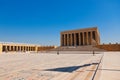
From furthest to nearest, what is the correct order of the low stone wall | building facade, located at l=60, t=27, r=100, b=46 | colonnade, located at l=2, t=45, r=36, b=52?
building facade, located at l=60, t=27, r=100, b=46, colonnade, located at l=2, t=45, r=36, b=52, the low stone wall

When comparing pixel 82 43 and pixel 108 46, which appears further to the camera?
pixel 82 43

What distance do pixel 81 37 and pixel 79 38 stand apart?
65.5 inches

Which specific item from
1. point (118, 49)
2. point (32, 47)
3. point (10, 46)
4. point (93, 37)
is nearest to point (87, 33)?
point (93, 37)

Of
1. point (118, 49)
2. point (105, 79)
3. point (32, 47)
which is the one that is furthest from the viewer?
point (32, 47)

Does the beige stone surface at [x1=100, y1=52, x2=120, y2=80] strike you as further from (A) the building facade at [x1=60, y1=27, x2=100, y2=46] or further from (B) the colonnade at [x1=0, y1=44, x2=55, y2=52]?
(B) the colonnade at [x1=0, y1=44, x2=55, y2=52]

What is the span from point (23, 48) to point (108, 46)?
45384mm

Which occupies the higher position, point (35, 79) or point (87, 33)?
point (87, 33)

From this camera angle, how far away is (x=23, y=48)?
7550 centimetres

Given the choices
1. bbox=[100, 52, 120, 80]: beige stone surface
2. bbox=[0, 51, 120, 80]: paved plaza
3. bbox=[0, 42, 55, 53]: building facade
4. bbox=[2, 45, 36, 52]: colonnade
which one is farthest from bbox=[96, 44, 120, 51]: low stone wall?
bbox=[100, 52, 120, 80]: beige stone surface

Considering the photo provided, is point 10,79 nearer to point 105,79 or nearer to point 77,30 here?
point 105,79

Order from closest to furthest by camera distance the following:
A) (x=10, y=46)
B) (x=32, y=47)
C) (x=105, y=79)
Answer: (x=105, y=79) < (x=10, y=46) < (x=32, y=47)

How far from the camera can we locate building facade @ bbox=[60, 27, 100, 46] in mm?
67750

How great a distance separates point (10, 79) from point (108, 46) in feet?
184

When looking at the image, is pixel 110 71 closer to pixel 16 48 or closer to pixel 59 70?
pixel 59 70
